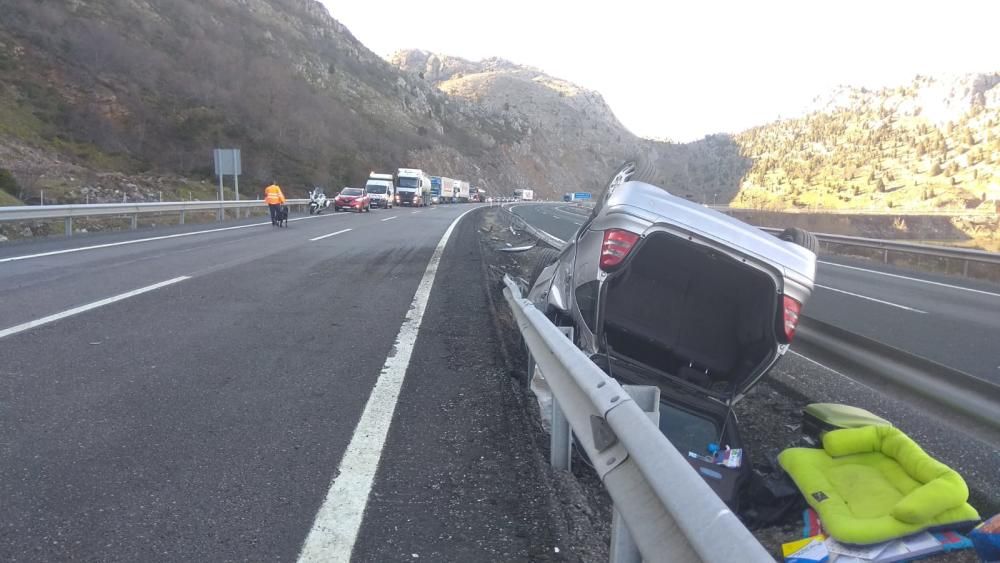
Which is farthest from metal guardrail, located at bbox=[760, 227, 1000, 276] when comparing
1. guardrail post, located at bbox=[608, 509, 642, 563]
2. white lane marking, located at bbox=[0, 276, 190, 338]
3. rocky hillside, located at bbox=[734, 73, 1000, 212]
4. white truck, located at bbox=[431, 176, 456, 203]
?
white truck, located at bbox=[431, 176, 456, 203]

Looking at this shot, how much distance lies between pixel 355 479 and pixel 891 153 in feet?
276

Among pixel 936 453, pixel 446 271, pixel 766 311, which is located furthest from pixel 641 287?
pixel 446 271

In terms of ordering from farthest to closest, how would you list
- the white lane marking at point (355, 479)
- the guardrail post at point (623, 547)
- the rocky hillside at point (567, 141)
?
the rocky hillside at point (567, 141) < the white lane marking at point (355, 479) < the guardrail post at point (623, 547)

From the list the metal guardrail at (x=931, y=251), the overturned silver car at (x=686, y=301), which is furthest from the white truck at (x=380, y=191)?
the overturned silver car at (x=686, y=301)

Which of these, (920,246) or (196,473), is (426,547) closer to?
(196,473)

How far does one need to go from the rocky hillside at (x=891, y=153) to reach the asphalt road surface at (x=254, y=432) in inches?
1741

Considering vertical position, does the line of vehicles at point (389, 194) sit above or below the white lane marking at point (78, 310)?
above

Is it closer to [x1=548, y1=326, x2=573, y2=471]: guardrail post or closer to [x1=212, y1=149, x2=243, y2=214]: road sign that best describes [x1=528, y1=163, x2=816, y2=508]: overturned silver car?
[x1=548, y1=326, x2=573, y2=471]: guardrail post

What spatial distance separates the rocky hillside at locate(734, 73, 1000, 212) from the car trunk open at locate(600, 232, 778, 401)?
144ft

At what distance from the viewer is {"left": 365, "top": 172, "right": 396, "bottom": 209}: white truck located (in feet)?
148

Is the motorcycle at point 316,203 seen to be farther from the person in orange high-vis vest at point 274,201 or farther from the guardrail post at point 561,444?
the guardrail post at point 561,444

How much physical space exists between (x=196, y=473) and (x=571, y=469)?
1.93m

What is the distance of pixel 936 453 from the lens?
430 cm

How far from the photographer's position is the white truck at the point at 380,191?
45125 millimetres
